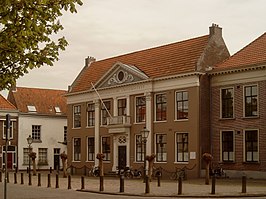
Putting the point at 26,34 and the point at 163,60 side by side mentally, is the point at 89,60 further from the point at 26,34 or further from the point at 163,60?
the point at 26,34

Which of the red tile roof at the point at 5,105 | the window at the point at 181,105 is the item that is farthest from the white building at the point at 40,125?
the window at the point at 181,105

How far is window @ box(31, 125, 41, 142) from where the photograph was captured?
216 feet

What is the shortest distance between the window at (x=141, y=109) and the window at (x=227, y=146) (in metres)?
7.84

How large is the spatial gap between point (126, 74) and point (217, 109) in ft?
32.2

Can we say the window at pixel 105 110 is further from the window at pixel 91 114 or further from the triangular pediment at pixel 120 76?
the window at pixel 91 114

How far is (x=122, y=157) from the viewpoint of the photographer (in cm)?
4816

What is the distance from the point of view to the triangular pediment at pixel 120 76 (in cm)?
4662

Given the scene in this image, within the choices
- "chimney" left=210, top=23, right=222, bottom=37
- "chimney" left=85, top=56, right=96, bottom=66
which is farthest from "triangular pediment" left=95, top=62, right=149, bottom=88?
"chimney" left=85, top=56, right=96, bottom=66

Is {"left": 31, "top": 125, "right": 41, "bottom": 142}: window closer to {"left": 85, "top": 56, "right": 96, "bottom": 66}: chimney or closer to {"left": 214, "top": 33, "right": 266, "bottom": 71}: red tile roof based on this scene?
{"left": 85, "top": 56, "right": 96, "bottom": 66}: chimney

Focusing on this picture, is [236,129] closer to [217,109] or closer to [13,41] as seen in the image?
[217,109]

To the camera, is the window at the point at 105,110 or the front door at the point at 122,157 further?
the window at the point at 105,110

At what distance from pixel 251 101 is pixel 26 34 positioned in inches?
1075

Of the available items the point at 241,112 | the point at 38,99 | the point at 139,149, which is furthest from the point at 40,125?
the point at 241,112

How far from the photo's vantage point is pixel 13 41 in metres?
13.9
